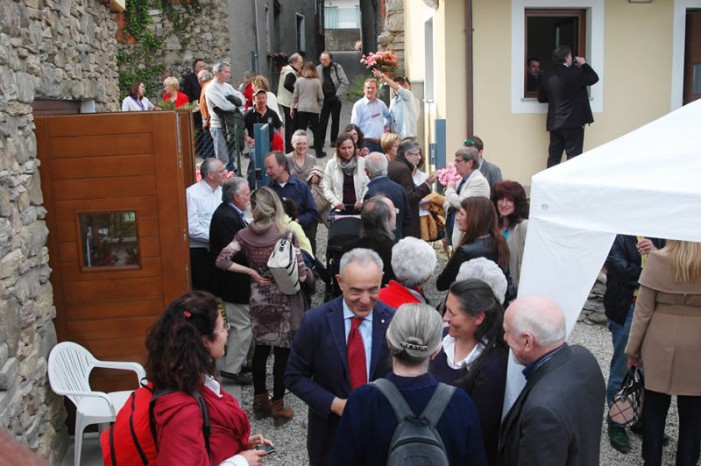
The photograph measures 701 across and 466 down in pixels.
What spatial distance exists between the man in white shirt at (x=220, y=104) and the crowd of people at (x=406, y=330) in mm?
3529

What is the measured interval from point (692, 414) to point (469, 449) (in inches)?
88.1

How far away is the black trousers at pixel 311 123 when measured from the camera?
13.5 meters

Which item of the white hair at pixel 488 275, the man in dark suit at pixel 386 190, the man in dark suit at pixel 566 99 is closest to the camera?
the white hair at pixel 488 275

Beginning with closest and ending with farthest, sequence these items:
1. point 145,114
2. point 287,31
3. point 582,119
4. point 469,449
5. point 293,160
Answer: point 469,449 < point 145,114 < point 293,160 < point 582,119 < point 287,31

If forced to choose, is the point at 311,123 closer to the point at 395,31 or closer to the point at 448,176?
the point at 395,31

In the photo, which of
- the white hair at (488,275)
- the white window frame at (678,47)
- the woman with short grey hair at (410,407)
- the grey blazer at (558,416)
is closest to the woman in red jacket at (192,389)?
the woman with short grey hair at (410,407)

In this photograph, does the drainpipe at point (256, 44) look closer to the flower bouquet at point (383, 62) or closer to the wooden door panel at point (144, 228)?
the flower bouquet at point (383, 62)

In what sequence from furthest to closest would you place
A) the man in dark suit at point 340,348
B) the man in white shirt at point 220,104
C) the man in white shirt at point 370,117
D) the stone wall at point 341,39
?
1. the stone wall at point 341,39
2. the man in white shirt at point 370,117
3. the man in white shirt at point 220,104
4. the man in dark suit at point 340,348

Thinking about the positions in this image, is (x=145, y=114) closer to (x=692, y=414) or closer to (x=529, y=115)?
(x=692, y=414)

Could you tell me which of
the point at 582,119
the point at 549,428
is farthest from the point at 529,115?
the point at 549,428

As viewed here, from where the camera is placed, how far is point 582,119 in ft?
33.9

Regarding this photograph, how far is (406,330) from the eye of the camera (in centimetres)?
273

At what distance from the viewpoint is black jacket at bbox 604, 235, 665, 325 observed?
512 centimetres

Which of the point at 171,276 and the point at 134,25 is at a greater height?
the point at 134,25
